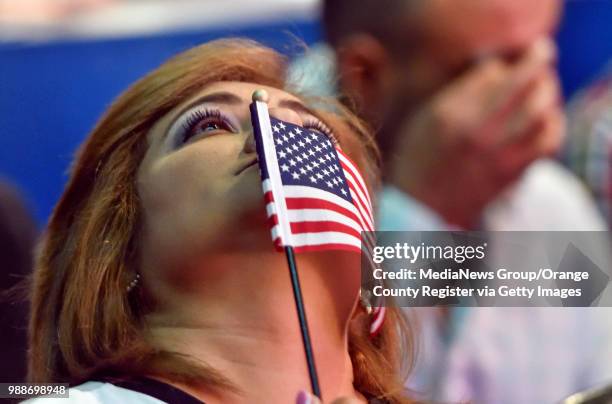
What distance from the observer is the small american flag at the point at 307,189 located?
93 cm

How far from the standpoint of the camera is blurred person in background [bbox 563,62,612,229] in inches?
71.5

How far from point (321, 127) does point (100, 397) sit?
0.30 meters

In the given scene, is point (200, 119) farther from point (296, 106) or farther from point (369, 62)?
point (369, 62)

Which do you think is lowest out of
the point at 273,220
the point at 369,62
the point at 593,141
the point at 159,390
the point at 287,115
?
the point at 159,390

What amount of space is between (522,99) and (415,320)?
0.62 metres

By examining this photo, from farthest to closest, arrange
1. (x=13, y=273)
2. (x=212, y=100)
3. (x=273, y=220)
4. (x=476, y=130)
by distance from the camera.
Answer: (x=476, y=130), (x=13, y=273), (x=212, y=100), (x=273, y=220)

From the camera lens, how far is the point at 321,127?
1.06 meters

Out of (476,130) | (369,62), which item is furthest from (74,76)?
(476,130)

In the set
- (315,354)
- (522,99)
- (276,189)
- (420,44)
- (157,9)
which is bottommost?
(315,354)

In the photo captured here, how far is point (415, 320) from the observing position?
118cm

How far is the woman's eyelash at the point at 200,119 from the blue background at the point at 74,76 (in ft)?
2.26

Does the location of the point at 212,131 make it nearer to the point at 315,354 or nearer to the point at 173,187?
the point at 173,187

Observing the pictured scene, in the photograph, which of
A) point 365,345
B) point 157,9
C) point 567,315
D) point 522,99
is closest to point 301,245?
point 365,345

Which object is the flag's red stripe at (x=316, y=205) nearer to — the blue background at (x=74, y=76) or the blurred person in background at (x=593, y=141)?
the blue background at (x=74, y=76)
